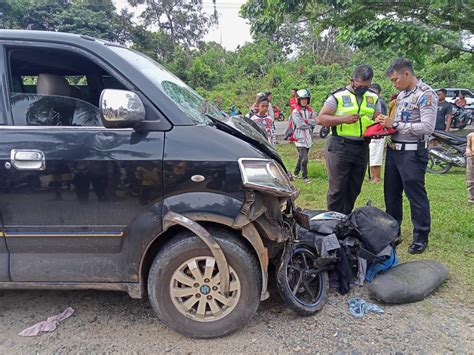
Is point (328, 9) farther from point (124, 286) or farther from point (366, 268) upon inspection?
point (124, 286)

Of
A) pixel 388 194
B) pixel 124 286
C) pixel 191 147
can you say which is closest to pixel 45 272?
pixel 124 286

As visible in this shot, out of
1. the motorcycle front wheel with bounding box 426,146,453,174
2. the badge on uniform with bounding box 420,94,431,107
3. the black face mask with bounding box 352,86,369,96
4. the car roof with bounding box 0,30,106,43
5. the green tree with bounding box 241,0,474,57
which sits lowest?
the motorcycle front wheel with bounding box 426,146,453,174

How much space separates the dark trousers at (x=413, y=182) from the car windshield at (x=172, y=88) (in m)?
1.99

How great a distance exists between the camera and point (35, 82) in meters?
3.02

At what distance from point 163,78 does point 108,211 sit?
1097 mm

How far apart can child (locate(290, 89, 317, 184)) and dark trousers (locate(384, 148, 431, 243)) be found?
330cm

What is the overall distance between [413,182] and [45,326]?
342cm

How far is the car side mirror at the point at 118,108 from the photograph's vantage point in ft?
7.91

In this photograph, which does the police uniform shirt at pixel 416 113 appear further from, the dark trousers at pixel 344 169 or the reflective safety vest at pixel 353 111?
the dark trousers at pixel 344 169

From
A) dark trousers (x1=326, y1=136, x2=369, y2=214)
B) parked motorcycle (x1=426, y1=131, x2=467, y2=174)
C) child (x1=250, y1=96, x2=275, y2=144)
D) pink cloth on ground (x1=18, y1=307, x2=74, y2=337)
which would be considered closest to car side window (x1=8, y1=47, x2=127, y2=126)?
pink cloth on ground (x1=18, y1=307, x2=74, y2=337)

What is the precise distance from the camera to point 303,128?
7691 millimetres

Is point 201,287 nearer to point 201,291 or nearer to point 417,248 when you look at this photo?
point 201,291

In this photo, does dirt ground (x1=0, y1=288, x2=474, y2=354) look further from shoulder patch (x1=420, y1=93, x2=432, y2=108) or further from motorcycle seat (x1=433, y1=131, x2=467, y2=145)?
motorcycle seat (x1=433, y1=131, x2=467, y2=145)

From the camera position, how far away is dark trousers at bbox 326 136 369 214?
13.7 ft
